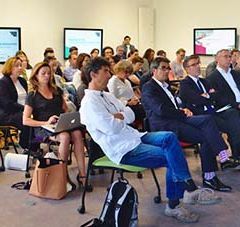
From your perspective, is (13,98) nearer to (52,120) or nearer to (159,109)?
(52,120)

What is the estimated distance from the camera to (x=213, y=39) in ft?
34.7

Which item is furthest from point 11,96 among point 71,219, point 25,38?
point 25,38

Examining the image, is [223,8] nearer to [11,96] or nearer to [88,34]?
[88,34]

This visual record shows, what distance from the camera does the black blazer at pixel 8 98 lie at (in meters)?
4.86

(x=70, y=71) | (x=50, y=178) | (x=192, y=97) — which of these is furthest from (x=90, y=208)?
(x=70, y=71)

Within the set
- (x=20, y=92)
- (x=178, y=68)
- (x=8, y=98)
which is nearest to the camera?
(x=8, y=98)

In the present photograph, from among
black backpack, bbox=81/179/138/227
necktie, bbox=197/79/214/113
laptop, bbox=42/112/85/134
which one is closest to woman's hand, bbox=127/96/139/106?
necktie, bbox=197/79/214/113

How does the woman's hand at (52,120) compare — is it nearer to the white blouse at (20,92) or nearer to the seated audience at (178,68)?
the white blouse at (20,92)

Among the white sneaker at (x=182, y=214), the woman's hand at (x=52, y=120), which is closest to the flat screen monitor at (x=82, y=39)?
the woman's hand at (x=52, y=120)

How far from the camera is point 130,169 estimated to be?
10.6ft

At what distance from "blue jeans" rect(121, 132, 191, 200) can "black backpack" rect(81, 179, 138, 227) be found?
282 millimetres

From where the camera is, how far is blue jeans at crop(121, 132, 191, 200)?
123 inches

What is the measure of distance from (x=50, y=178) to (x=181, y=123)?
1242 mm

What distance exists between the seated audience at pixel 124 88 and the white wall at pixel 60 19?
13.8 ft
